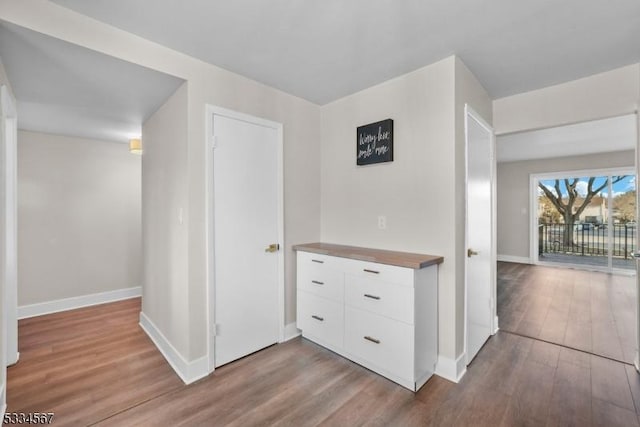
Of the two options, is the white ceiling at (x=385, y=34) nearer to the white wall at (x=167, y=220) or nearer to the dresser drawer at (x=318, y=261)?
the white wall at (x=167, y=220)

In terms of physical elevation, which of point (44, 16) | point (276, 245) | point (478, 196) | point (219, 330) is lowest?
point (219, 330)

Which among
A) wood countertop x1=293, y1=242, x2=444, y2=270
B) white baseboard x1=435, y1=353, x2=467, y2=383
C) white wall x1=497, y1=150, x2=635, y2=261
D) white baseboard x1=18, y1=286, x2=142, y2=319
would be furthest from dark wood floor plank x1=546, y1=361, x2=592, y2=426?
white wall x1=497, y1=150, x2=635, y2=261

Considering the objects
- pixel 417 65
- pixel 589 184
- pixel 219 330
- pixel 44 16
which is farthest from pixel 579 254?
pixel 44 16

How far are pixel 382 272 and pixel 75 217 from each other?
13.3ft

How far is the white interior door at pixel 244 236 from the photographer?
2.36 meters

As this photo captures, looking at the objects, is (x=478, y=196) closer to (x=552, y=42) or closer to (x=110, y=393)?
(x=552, y=42)

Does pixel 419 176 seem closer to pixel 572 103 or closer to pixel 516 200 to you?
pixel 572 103

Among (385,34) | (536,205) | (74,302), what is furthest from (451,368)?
(536,205)

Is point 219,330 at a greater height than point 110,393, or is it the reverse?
point 219,330

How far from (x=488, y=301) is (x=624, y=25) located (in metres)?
2.31

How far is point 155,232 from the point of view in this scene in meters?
2.86

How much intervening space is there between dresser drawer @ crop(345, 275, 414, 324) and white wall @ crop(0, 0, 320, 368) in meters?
0.78

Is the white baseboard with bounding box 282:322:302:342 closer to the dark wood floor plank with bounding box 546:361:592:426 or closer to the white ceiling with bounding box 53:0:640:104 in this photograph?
the dark wood floor plank with bounding box 546:361:592:426

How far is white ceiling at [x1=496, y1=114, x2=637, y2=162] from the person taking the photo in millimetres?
4059
